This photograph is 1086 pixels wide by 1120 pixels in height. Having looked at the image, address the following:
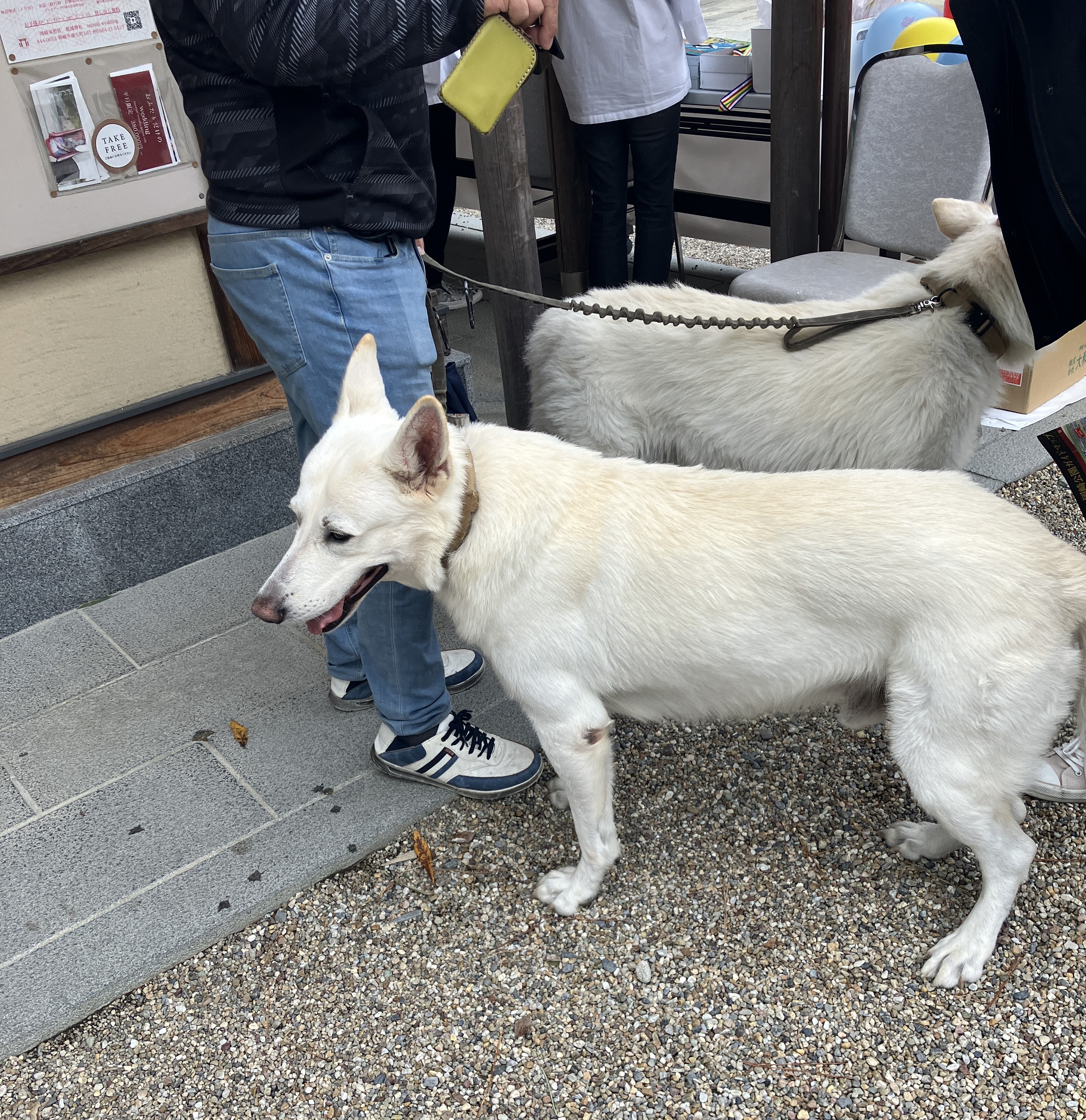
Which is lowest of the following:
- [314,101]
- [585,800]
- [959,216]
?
[585,800]

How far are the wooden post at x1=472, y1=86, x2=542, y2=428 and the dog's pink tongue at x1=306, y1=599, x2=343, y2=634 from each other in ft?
6.08

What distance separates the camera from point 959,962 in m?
2.31

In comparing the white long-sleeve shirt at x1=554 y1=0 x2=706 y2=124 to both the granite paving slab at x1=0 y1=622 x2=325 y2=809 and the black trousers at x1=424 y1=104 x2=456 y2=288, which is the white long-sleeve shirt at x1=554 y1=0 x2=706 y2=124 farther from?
the granite paving slab at x1=0 y1=622 x2=325 y2=809

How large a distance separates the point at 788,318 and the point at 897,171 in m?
1.86

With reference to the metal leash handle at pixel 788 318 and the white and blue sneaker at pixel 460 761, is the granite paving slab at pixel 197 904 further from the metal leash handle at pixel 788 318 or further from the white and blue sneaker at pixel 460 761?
the metal leash handle at pixel 788 318

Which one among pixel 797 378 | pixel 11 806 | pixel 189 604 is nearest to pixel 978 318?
pixel 797 378

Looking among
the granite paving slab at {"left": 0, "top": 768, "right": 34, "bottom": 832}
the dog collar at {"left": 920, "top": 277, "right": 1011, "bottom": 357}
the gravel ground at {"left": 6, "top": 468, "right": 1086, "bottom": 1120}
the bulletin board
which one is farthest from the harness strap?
the granite paving slab at {"left": 0, "top": 768, "right": 34, "bottom": 832}

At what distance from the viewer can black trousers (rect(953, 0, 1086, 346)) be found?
2236mm

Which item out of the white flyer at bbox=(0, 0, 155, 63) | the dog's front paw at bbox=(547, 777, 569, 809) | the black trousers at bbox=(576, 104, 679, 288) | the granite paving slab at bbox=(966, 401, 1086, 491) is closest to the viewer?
the dog's front paw at bbox=(547, 777, 569, 809)

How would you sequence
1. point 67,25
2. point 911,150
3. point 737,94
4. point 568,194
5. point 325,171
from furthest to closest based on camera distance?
point 737,94, point 568,194, point 911,150, point 67,25, point 325,171

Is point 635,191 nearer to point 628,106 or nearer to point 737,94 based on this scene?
point 628,106

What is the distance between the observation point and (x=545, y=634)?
2303mm

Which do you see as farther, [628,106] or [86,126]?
[628,106]

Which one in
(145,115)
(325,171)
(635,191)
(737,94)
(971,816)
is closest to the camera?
(971,816)
